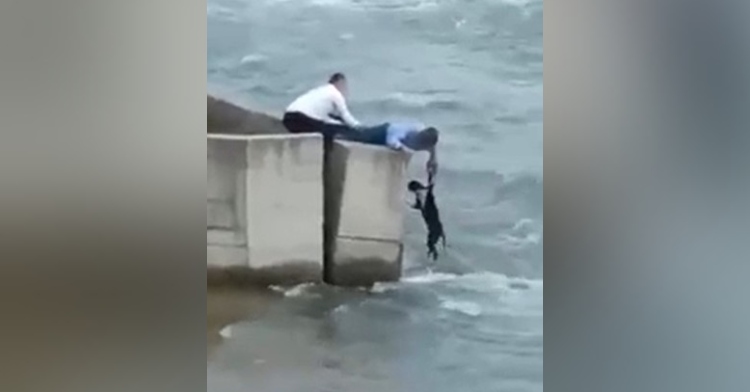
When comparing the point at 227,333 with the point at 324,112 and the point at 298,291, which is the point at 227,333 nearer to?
the point at 298,291

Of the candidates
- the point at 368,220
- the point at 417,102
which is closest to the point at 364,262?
the point at 368,220

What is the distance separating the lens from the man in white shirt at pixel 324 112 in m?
0.65

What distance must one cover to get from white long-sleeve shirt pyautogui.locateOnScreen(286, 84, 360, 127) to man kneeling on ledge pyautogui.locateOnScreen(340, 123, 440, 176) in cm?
1

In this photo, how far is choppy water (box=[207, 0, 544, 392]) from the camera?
2.13ft

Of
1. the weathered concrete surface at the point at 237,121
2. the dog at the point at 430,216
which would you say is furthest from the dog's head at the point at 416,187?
the weathered concrete surface at the point at 237,121

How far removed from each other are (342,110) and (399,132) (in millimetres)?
49

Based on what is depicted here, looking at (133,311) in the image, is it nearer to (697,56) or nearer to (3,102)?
(3,102)

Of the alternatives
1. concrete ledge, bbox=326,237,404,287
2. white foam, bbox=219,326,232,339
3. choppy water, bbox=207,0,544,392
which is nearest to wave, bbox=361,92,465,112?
choppy water, bbox=207,0,544,392

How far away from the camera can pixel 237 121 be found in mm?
645

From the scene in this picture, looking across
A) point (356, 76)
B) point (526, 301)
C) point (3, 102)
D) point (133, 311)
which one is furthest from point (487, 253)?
point (3, 102)

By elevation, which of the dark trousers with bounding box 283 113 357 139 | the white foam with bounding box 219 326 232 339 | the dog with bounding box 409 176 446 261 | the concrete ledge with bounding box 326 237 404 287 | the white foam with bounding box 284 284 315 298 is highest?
the dark trousers with bounding box 283 113 357 139

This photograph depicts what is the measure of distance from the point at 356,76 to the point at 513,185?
Answer: 15 centimetres

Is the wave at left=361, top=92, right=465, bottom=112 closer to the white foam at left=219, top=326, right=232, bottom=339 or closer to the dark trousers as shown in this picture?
the dark trousers

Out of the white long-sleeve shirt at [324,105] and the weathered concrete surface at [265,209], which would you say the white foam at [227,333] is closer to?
the weathered concrete surface at [265,209]
